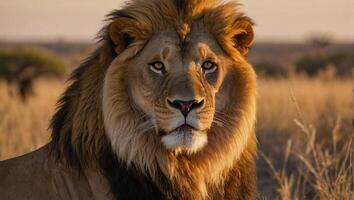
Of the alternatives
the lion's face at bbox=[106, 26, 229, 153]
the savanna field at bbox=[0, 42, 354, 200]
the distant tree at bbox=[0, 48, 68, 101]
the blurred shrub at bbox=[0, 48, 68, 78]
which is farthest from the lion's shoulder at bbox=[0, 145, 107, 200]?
the blurred shrub at bbox=[0, 48, 68, 78]

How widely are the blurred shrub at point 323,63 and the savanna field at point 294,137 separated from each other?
370 inches

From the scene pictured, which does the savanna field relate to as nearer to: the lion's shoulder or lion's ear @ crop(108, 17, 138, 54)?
lion's ear @ crop(108, 17, 138, 54)

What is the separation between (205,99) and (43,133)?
13.9ft

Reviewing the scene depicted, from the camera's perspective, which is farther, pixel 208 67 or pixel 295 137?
pixel 295 137

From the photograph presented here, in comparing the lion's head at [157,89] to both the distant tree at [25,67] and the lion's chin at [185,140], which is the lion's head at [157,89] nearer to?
the lion's chin at [185,140]

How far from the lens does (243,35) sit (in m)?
4.23

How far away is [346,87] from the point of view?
47.7 ft

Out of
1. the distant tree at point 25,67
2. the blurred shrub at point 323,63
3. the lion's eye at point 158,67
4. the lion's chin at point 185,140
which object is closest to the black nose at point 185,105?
the lion's chin at point 185,140

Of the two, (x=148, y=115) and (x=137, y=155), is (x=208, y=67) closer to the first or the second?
(x=148, y=115)

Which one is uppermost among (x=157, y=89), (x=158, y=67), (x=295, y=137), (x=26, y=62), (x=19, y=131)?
(x=158, y=67)

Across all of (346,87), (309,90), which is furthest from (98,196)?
(346,87)

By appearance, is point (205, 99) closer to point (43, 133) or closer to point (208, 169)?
point (208, 169)

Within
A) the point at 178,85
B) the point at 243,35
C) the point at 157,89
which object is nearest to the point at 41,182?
the point at 157,89

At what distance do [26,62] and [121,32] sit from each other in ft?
52.9
